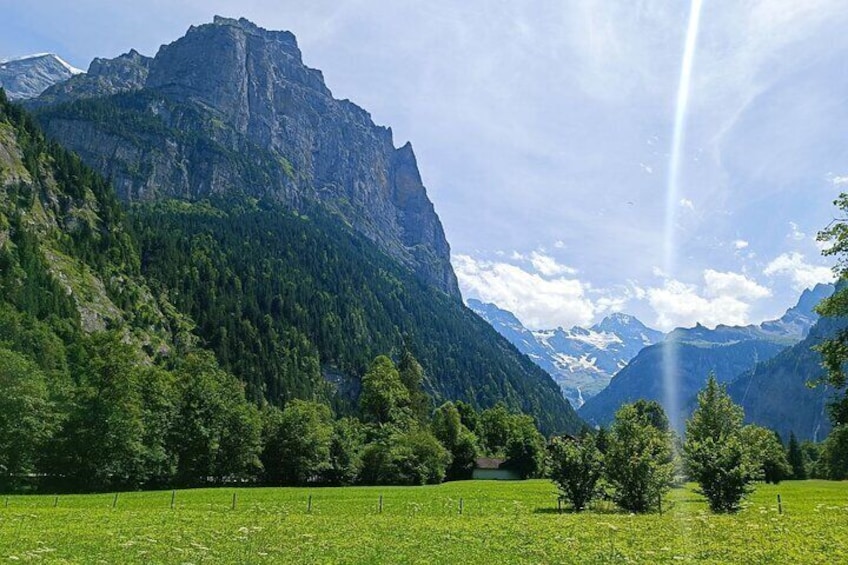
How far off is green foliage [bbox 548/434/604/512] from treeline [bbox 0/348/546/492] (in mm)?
2817

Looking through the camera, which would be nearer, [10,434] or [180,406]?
[10,434]

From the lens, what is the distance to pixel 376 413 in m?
113

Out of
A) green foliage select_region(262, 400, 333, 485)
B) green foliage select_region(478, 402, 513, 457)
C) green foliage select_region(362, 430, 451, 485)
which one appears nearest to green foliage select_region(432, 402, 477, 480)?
green foliage select_region(362, 430, 451, 485)

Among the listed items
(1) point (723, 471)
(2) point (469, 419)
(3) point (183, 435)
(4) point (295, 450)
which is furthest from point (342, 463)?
(2) point (469, 419)

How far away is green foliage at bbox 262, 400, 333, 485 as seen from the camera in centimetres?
8481

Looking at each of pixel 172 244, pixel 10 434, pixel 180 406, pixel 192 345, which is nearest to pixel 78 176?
pixel 172 244

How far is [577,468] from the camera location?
42.3 metres

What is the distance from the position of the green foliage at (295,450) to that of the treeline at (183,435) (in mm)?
150

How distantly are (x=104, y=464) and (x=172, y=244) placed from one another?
147 metres

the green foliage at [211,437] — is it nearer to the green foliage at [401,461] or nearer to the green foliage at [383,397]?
the green foliage at [401,461]

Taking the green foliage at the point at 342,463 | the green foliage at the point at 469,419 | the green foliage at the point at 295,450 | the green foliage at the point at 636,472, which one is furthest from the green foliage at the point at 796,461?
the green foliage at the point at 636,472

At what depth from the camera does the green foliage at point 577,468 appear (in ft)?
137

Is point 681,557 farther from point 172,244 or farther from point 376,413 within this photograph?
point 172,244

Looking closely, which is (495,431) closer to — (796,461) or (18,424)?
(796,461)
